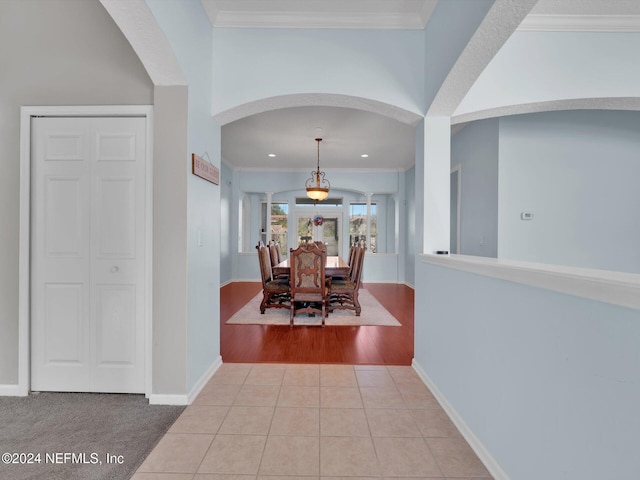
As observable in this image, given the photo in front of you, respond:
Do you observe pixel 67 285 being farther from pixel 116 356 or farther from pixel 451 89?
pixel 451 89

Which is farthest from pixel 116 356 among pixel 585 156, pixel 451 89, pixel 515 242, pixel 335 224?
pixel 335 224

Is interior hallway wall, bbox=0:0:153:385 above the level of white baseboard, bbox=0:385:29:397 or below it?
above

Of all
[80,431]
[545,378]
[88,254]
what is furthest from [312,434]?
[88,254]

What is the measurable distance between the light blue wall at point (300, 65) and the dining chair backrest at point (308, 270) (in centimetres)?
183

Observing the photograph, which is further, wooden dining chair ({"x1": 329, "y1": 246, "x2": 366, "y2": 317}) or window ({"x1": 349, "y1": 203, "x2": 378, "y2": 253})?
window ({"x1": 349, "y1": 203, "x2": 378, "y2": 253})

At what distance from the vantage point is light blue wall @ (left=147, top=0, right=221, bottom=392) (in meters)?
1.96

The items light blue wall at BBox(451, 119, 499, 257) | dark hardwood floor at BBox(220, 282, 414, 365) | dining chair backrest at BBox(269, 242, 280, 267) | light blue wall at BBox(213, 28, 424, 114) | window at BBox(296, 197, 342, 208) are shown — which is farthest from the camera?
window at BBox(296, 197, 342, 208)

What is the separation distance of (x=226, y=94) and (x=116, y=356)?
6.98 ft

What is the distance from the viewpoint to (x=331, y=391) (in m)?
2.19

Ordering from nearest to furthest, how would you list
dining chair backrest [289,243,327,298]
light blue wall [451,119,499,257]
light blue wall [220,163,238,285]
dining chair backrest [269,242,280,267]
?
light blue wall [451,119,499,257]
dining chair backrest [289,243,327,298]
dining chair backrest [269,242,280,267]
light blue wall [220,163,238,285]

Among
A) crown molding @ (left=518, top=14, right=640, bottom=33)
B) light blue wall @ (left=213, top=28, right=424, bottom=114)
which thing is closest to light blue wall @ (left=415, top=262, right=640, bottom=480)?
light blue wall @ (left=213, top=28, right=424, bottom=114)

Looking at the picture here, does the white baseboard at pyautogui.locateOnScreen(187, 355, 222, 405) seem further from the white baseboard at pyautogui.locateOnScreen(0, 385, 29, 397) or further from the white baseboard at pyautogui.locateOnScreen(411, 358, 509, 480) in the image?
the white baseboard at pyautogui.locateOnScreen(411, 358, 509, 480)

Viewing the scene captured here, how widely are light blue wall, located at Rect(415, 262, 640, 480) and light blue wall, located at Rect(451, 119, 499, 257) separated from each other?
217cm

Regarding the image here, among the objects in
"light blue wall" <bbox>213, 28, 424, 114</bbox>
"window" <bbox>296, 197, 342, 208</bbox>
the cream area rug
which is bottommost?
the cream area rug
